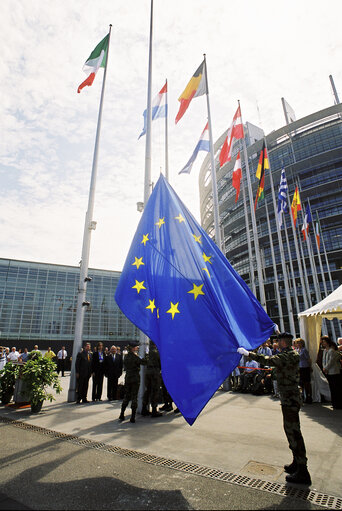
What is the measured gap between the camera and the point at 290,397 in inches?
173

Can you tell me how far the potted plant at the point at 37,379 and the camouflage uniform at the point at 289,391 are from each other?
242 inches

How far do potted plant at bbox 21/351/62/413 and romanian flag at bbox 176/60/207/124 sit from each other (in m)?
10.7

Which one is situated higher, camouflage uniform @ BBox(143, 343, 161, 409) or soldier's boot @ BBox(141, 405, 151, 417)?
camouflage uniform @ BBox(143, 343, 161, 409)

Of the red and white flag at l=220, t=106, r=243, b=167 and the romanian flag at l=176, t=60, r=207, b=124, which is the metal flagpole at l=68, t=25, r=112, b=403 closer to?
the romanian flag at l=176, t=60, r=207, b=124

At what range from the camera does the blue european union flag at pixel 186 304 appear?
14.2 feet

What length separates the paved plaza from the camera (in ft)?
11.1

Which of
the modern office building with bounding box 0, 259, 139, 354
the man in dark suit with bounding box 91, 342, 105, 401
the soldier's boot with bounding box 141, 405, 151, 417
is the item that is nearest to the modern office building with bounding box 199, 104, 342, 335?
the modern office building with bounding box 0, 259, 139, 354

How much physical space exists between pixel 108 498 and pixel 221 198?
57675mm

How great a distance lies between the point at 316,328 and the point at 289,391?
720cm

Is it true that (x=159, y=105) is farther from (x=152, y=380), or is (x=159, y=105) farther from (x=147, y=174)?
(x=152, y=380)

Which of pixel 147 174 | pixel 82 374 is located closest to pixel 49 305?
pixel 82 374

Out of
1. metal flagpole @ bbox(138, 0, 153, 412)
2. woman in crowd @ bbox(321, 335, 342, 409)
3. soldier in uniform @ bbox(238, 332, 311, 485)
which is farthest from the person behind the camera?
woman in crowd @ bbox(321, 335, 342, 409)

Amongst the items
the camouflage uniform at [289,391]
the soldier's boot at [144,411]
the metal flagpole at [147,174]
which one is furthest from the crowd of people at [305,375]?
the soldier's boot at [144,411]

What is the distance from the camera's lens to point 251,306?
5371 millimetres
